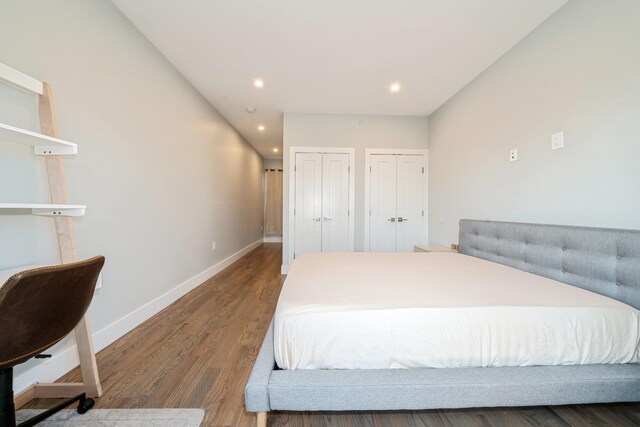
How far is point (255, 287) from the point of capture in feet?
10.6

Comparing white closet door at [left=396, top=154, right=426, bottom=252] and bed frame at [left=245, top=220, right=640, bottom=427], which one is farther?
white closet door at [left=396, top=154, right=426, bottom=252]

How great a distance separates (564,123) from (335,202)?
2.72 m

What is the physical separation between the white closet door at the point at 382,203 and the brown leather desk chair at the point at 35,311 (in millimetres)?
3496

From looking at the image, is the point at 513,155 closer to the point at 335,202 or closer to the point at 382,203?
the point at 382,203

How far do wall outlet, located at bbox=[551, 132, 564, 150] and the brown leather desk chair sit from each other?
3.05 metres

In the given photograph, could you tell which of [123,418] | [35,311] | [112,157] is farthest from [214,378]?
[112,157]

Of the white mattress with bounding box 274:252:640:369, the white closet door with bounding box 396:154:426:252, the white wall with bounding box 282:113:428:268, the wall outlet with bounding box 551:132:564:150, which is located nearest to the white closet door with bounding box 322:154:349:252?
the white wall with bounding box 282:113:428:268

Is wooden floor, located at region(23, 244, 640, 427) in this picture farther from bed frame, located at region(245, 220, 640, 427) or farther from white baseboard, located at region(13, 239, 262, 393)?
bed frame, located at region(245, 220, 640, 427)

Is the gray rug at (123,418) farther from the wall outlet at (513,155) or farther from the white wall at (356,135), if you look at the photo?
the wall outlet at (513,155)

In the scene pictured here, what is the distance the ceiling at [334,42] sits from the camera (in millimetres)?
1866

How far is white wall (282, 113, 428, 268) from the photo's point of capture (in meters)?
3.91

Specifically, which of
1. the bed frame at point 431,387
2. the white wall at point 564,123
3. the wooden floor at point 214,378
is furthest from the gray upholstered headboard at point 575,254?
the wooden floor at point 214,378

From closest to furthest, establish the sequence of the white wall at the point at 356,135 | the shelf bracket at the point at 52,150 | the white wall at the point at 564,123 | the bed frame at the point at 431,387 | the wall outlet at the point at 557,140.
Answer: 1. the bed frame at the point at 431,387
2. the shelf bracket at the point at 52,150
3. the white wall at the point at 564,123
4. the wall outlet at the point at 557,140
5. the white wall at the point at 356,135

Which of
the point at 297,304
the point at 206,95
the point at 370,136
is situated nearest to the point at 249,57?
the point at 206,95
